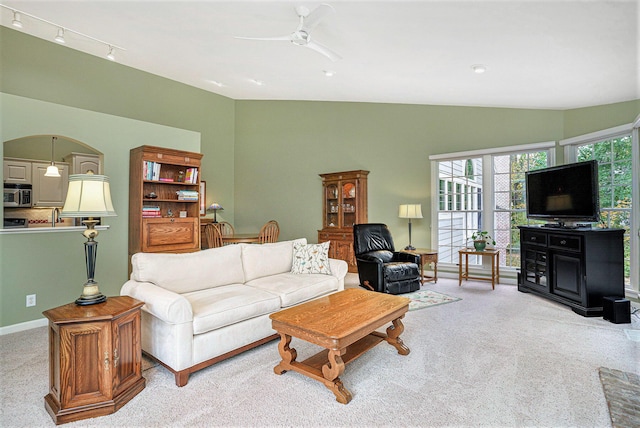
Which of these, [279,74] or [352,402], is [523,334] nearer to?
[352,402]

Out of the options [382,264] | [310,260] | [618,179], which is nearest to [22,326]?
[310,260]

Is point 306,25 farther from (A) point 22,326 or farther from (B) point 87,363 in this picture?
(A) point 22,326

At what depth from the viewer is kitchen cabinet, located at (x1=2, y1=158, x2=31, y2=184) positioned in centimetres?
587

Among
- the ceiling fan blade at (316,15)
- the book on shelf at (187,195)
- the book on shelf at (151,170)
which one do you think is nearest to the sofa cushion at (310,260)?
the book on shelf at (187,195)

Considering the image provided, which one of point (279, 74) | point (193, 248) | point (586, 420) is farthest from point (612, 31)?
point (193, 248)

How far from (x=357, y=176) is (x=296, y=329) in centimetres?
438

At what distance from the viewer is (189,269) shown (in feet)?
10.0

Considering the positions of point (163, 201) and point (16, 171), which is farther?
point (16, 171)

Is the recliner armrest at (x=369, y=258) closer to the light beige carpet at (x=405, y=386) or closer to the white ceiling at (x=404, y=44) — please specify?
the light beige carpet at (x=405, y=386)

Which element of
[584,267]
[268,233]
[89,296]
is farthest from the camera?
[268,233]

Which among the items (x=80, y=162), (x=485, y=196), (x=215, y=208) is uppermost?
(x=80, y=162)

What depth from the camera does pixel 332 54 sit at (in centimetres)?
360

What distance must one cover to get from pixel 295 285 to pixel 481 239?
12.0 ft

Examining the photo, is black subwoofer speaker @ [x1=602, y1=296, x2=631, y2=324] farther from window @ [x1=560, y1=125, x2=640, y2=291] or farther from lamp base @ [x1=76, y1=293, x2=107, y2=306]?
lamp base @ [x1=76, y1=293, x2=107, y2=306]
